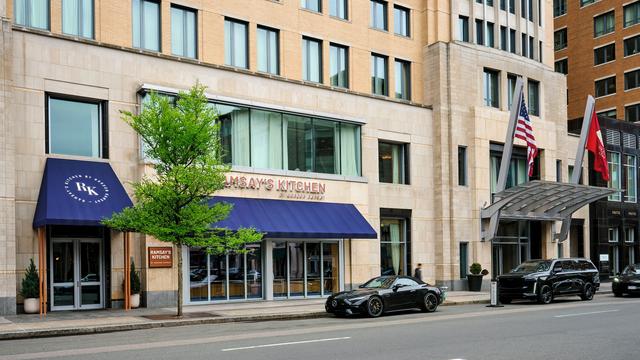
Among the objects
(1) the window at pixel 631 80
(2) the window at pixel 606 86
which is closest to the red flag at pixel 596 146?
(1) the window at pixel 631 80

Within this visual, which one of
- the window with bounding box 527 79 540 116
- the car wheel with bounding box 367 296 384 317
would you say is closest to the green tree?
the car wheel with bounding box 367 296 384 317

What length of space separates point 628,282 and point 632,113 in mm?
35624

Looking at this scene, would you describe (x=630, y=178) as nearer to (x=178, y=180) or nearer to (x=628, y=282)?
(x=628, y=282)

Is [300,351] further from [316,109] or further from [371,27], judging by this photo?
[371,27]

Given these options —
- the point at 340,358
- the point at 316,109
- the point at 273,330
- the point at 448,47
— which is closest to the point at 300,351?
the point at 340,358

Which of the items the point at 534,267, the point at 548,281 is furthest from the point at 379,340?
the point at 534,267

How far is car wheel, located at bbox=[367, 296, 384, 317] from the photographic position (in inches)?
876

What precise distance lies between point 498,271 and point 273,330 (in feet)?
74.4

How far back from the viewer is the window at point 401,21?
3562 cm

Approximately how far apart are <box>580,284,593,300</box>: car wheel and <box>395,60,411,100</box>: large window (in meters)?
12.3

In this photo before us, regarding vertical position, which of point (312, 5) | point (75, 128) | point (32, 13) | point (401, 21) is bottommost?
point (75, 128)

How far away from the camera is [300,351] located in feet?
43.5

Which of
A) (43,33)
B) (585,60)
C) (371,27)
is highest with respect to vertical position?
(585,60)

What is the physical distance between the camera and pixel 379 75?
34.6 metres
